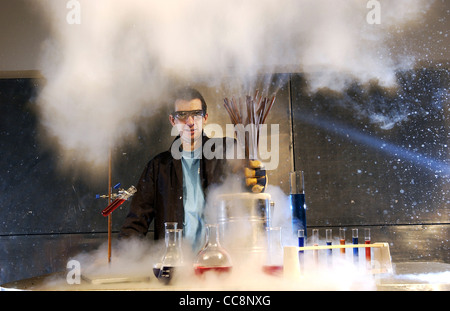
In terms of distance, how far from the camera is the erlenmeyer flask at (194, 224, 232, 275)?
125cm

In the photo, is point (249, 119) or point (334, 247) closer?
point (334, 247)

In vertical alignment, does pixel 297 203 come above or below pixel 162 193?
below

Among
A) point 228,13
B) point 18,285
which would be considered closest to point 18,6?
point 228,13

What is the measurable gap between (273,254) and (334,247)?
0.19 m

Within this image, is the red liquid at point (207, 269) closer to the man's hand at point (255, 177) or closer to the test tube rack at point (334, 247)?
the test tube rack at point (334, 247)

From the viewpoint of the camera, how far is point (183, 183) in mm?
2930

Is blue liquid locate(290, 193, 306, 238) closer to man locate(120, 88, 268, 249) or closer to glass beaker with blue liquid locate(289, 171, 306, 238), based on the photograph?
glass beaker with blue liquid locate(289, 171, 306, 238)

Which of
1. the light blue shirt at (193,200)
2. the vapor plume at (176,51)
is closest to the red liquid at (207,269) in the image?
the light blue shirt at (193,200)

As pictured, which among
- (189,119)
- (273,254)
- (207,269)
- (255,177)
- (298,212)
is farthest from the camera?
(189,119)

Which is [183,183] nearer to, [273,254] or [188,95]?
[188,95]

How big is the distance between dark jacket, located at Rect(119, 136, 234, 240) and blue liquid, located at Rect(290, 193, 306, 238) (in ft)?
3.58

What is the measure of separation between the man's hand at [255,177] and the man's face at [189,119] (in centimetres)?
127

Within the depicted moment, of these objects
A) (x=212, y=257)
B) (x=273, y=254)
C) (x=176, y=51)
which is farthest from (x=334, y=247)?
(x=176, y=51)
